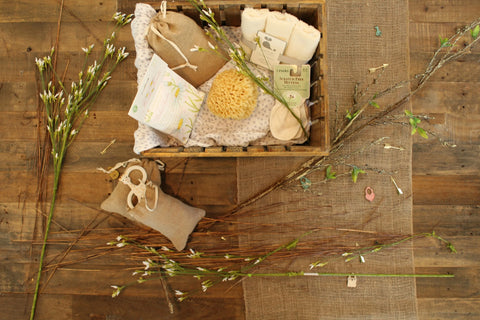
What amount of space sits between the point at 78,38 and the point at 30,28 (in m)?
0.27

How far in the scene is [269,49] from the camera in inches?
52.1

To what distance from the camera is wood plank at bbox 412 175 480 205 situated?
151cm

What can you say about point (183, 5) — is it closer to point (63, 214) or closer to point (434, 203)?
point (63, 214)

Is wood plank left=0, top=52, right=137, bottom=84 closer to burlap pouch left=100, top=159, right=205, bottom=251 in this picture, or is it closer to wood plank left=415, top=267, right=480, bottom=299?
burlap pouch left=100, top=159, right=205, bottom=251

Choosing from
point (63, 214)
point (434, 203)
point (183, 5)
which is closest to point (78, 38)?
point (183, 5)

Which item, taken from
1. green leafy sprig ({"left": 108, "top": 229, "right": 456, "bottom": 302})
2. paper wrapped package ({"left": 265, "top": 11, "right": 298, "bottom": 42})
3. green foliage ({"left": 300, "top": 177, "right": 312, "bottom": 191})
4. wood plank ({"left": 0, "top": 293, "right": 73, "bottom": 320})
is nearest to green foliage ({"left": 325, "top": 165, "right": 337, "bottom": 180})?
green foliage ({"left": 300, "top": 177, "right": 312, "bottom": 191})

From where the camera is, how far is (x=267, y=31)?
4.21 ft

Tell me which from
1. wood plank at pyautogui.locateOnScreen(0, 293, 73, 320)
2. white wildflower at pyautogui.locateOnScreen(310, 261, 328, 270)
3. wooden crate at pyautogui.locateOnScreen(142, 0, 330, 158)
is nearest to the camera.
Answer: wooden crate at pyautogui.locateOnScreen(142, 0, 330, 158)

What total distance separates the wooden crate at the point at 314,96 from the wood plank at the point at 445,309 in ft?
3.34

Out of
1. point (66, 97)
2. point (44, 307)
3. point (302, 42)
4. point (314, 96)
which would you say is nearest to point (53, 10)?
point (66, 97)

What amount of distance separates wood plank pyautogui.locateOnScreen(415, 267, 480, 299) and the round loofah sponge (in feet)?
4.06

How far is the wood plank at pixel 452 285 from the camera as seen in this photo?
4.96 feet

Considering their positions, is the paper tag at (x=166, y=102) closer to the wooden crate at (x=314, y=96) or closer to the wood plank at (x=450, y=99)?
the wooden crate at (x=314, y=96)

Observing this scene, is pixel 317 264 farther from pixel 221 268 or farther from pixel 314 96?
pixel 314 96
